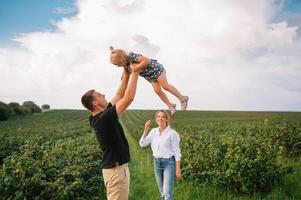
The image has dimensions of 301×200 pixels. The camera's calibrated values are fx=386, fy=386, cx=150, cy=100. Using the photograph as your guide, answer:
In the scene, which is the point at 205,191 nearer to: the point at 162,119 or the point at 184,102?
the point at 162,119

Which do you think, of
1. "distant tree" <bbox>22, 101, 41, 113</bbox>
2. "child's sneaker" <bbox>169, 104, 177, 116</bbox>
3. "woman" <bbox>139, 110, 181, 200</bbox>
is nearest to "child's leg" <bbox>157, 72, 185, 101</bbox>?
"child's sneaker" <bbox>169, 104, 177, 116</bbox>

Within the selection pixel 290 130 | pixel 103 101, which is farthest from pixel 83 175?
pixel 290 130

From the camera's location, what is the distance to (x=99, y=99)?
494cm

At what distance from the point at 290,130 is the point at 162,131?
9803 millimetres

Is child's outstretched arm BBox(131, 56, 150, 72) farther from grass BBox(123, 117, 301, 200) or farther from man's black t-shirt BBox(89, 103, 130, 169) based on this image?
grass BBox(123, 117, 301, 200)

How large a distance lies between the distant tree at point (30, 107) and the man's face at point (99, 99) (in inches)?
3290

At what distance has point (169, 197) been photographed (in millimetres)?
7184

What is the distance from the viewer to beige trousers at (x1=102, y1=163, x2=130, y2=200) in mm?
5008

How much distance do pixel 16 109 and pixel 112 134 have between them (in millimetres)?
79936

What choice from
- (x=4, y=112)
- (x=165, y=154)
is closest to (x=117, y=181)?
(x=165, y=154)

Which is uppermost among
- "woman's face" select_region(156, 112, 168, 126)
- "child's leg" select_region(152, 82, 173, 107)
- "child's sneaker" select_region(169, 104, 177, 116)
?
"child's leg" select_region(152, 82, 173, 107)

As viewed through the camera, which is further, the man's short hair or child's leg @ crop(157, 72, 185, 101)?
child's leg @ crop(157, 72, 185, 101)

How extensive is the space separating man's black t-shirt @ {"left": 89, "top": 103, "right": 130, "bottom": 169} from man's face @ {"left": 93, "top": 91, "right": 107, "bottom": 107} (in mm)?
110

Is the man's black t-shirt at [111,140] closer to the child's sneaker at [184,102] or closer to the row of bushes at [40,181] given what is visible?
the child's sneaker at [184,102]
